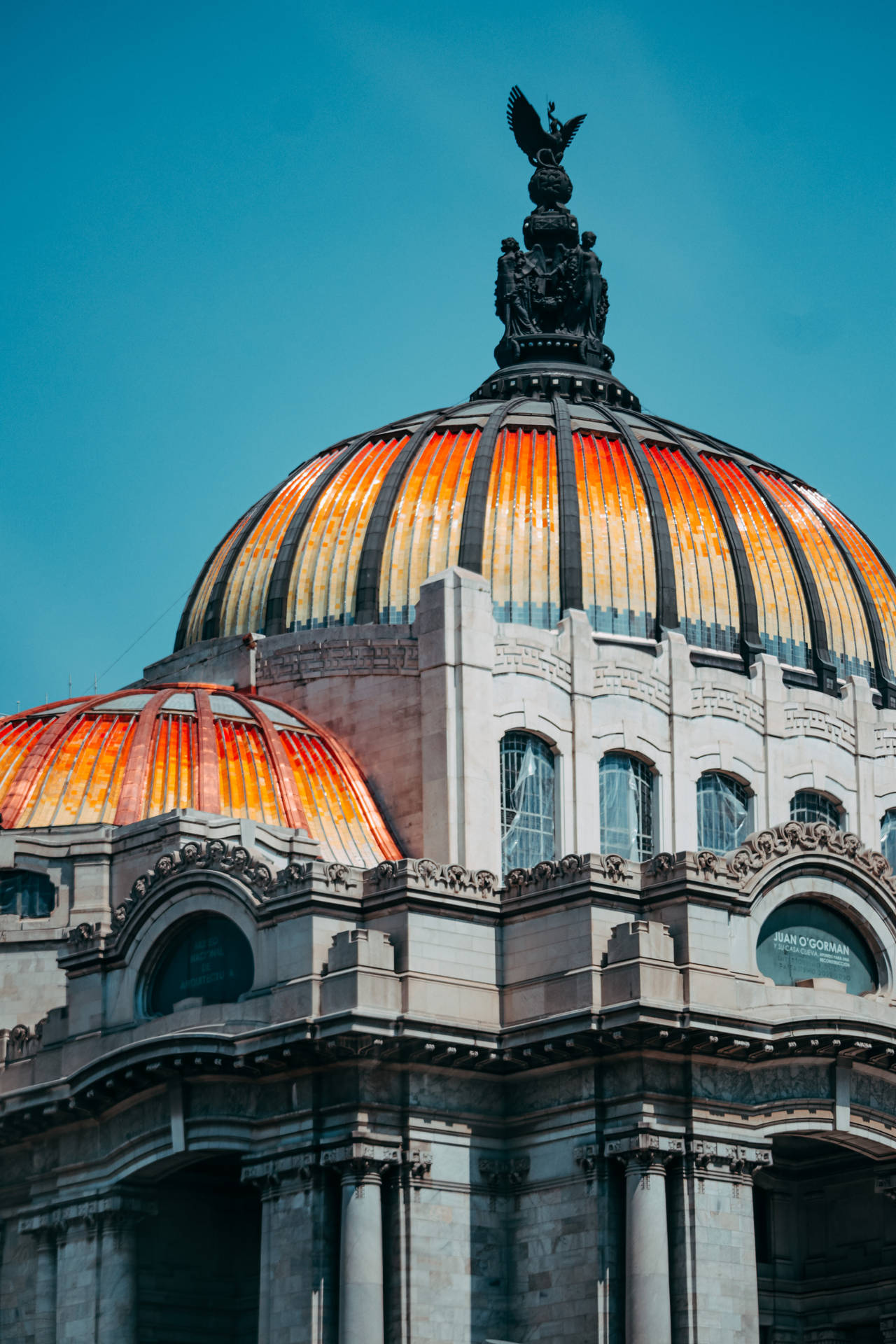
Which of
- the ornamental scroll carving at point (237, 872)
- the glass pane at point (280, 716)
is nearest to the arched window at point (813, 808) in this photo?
the glass pane at point (280, 716)

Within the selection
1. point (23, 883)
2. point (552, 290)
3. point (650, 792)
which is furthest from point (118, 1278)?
point (552, 290)

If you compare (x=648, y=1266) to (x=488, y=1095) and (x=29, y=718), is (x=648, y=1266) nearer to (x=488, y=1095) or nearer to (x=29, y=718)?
(x=488, y=1095)

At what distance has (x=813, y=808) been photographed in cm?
7506

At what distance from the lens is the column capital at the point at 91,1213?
61.9 meters

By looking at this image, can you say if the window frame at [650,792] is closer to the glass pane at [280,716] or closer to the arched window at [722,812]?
the arched window at [722,812]

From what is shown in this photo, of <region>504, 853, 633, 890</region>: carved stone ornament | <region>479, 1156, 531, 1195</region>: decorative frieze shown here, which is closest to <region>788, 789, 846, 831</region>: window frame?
<region>504, 853, 633, 890</region>: carved stone ornament

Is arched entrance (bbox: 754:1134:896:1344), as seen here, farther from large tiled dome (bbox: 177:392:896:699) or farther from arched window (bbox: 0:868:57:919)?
arched window (bbox: 0:868:57:919)

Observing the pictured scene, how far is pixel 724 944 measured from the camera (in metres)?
59.3

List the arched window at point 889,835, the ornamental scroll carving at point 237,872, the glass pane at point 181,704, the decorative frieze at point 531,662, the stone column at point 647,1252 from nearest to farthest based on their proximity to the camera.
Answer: the stone column at point 647,1252, the ornamental scroll carving at point 237,872, the glass pane at point 181,704, the decorative frieze at point 531,662, the arched window at point 889,835

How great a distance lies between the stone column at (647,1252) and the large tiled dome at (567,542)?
19.9 metres

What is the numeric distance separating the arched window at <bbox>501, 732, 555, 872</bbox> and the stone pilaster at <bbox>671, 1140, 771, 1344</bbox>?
12.8 m

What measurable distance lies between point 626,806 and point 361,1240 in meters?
18.0

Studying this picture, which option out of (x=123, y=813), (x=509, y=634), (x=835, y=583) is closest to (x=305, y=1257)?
(x=123, y=813)

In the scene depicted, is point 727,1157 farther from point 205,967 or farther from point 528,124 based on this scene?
point 528,124
